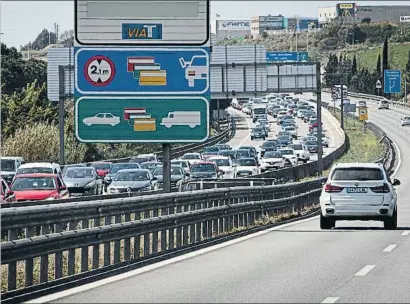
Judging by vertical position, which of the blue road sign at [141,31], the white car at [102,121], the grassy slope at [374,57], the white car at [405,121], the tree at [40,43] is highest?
the tree at [40,43]

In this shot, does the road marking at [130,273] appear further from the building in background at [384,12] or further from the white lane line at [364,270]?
the building in background at [384,12]

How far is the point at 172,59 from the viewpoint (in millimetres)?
23516

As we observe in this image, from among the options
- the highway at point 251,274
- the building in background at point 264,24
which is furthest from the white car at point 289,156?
the highway at point 251,274

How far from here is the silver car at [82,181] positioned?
43.9 m

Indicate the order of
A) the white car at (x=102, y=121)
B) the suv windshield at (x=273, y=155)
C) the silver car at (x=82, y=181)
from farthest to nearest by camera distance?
the suv windshield at (x=273, y=155) → the silver car at (x=82, y=181) → the white car at (x=102, y=121)

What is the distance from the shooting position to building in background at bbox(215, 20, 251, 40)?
3407 inches

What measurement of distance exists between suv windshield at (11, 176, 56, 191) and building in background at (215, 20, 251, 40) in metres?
49.5

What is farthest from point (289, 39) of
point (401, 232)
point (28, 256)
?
point (28, 256)

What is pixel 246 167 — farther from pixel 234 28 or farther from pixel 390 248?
pixel 390 248

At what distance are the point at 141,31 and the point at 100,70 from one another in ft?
4.50

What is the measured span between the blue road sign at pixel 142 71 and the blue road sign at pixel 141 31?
1.28 feet

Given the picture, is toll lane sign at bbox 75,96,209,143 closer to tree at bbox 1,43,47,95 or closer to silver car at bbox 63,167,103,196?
silver car at bbox 63,167,103,196

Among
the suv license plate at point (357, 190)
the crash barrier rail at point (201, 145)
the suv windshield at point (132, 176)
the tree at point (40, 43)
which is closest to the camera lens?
the suv license plate at point (357, 190)

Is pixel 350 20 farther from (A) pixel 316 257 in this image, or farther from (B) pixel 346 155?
(A) pixel 316 257
